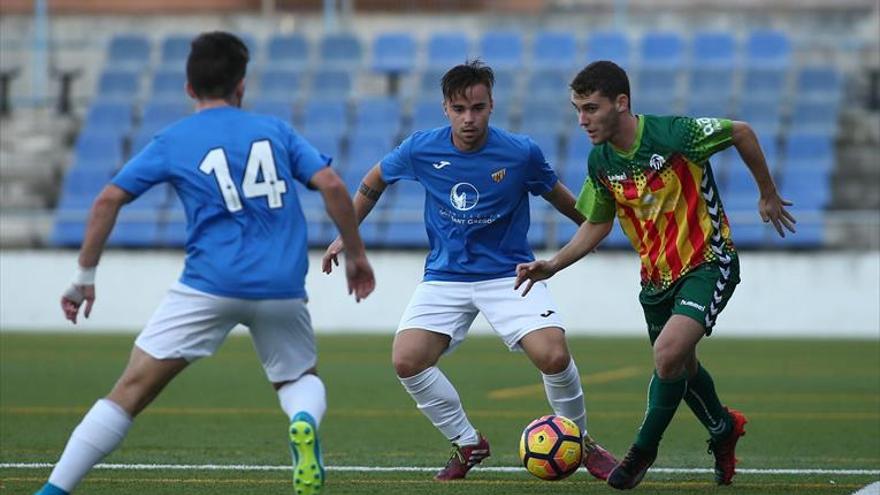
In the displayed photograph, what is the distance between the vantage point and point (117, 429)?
20.8 ft

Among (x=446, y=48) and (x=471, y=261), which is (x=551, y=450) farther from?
(x=446, y=48)

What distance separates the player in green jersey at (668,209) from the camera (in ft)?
25.1

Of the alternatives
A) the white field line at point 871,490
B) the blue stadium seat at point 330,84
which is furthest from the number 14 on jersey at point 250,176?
the blue stadium seat at point 330,84

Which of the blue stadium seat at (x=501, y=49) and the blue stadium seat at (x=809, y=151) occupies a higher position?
the blue stadium seat at (x=501, y=49)

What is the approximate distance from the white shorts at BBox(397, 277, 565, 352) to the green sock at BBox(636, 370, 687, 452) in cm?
74

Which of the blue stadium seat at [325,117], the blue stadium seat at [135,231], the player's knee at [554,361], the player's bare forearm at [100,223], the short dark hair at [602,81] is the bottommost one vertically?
the blue stadium seat at [135,231]

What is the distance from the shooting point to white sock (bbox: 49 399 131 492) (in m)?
6.25

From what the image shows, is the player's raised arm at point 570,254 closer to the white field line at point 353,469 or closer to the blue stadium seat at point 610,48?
the white field line at point 353,469

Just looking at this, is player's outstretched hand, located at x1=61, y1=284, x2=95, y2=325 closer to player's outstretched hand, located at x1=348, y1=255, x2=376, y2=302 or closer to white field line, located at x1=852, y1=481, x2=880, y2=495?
player's outstretched hand, located at x1=348, y1=255, x2=376, y2=302

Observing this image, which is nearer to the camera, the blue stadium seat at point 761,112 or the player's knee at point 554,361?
the player's knee at point 554,361

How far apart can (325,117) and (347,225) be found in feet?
62.8

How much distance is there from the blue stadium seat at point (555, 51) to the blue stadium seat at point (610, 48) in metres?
0.29

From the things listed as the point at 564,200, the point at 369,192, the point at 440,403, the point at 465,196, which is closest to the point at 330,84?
the point at 369,192

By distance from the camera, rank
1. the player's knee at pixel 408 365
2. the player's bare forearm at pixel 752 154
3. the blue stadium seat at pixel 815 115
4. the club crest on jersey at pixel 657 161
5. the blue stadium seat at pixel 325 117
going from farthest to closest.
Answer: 1. the blue stadium seat at pixel 325 117
2. the blue stadium seat at pixel 815 115
3. the player's knee at pixel 408 365
4. the club crest on jersey at pixel 657 161
5. the player's bare forearm at pixel 752 154
